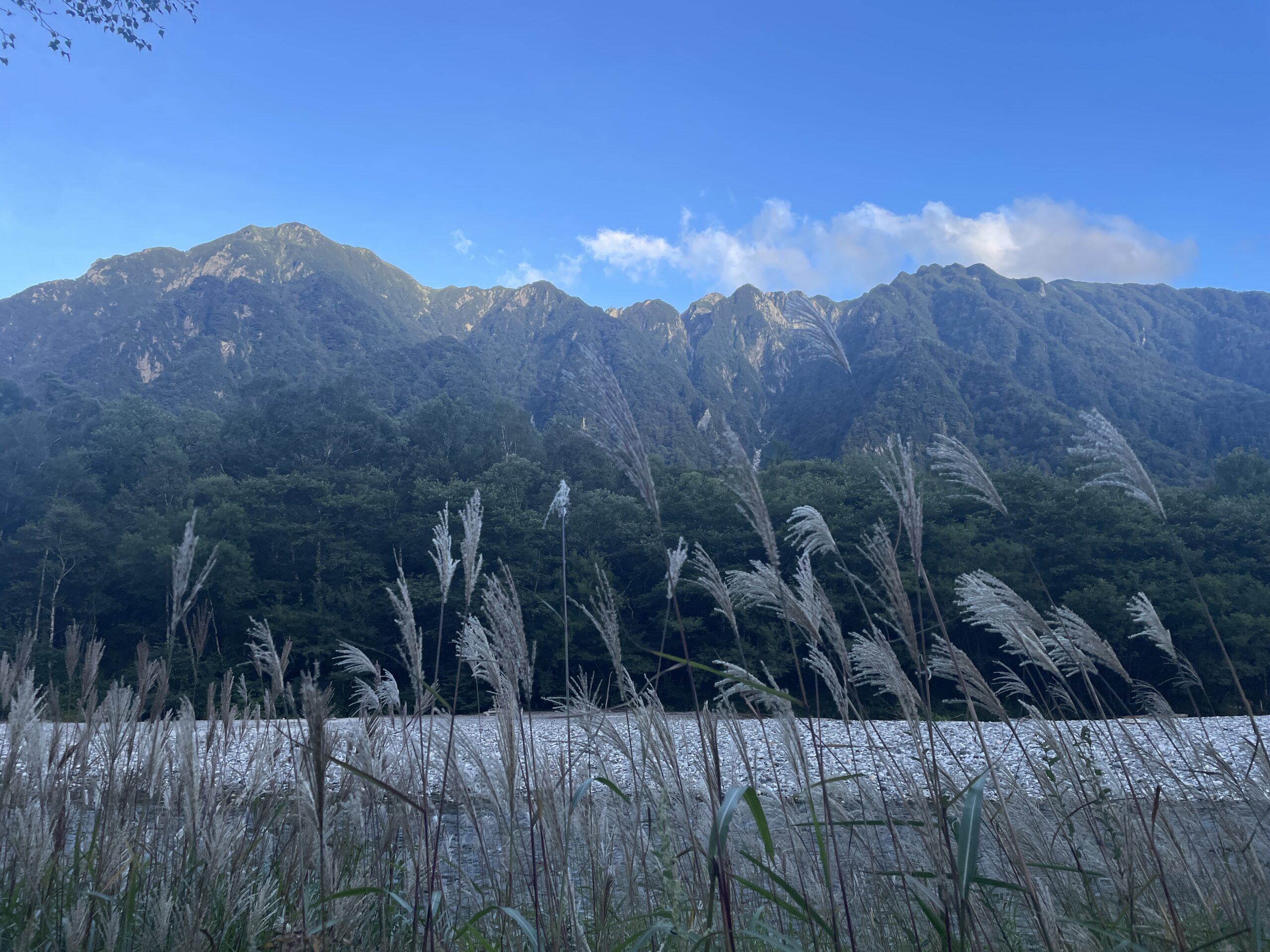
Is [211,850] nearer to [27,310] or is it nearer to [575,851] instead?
[575,851]

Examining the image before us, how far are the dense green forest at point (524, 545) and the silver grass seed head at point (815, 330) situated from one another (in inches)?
594

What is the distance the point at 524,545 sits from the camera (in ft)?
77.8

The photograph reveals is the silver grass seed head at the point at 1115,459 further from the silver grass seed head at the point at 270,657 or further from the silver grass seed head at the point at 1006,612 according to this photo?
the silver grass seed head at the point at 270,657

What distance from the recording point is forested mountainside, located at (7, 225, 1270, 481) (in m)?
46.0

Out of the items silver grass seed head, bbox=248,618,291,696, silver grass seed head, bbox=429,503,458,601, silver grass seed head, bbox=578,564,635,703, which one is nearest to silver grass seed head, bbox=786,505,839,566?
silver grass seed head, bbox=578,564,635,703

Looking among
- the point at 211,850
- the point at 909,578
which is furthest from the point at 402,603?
the point at 909,578

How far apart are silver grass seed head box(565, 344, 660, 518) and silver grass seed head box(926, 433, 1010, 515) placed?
3.58 feet

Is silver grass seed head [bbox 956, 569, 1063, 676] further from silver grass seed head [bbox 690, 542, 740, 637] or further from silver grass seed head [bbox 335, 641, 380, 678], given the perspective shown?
silver grass seed head [bbox 335, 641, 380, 678]

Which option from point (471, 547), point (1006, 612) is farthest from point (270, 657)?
point (1006, 612)

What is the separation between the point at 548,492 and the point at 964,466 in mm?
25680

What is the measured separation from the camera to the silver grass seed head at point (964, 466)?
228 centimetres

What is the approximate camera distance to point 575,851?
2.66 metres

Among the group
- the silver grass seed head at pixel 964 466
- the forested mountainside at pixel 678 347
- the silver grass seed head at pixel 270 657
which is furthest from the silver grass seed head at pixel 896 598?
the forested mountainside at pixel 678 347

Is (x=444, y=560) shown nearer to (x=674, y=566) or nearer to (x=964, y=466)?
(x=674, y=566)
